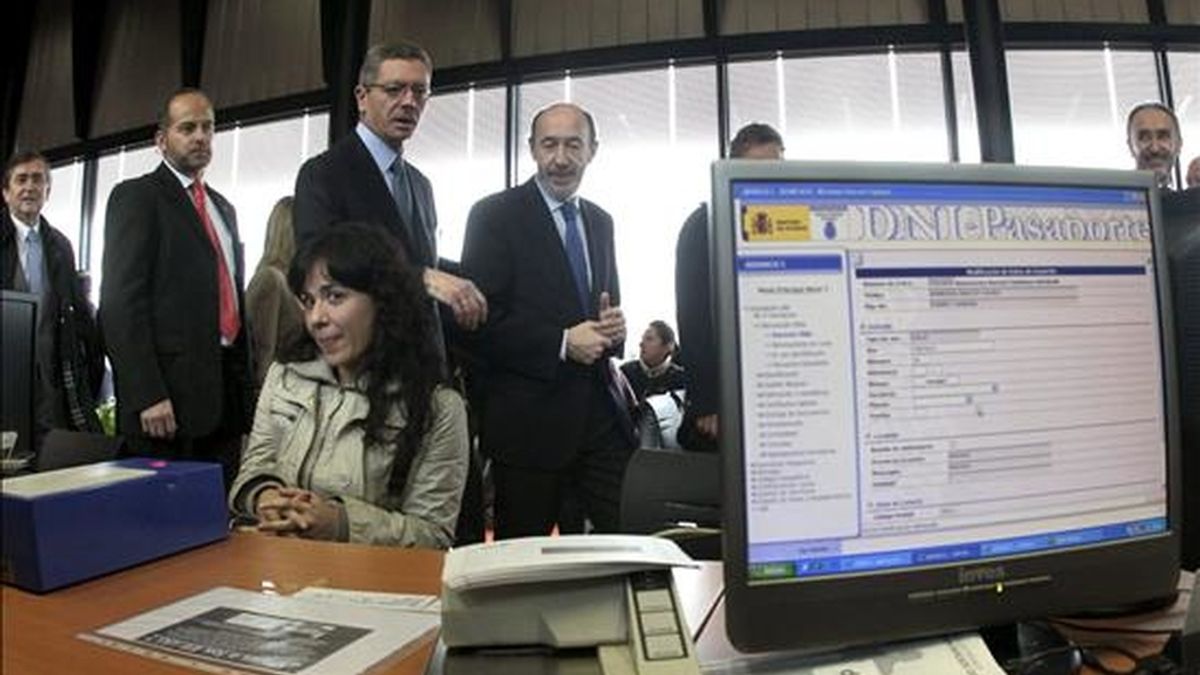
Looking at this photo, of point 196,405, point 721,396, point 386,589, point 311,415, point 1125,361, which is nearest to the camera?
point 721,396

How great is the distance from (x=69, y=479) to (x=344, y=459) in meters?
0.48

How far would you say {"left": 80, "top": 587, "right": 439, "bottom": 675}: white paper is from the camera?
64 centimetres

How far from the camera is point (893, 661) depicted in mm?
567

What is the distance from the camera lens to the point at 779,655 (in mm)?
597

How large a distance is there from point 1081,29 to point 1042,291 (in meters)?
5.23

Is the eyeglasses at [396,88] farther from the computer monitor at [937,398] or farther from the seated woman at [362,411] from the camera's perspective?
the computer monitor at [937,398]

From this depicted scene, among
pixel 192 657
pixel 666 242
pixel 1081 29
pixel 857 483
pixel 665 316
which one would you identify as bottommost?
pixel 192 657

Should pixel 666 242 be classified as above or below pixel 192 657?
above

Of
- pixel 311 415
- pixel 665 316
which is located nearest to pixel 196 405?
pixel 311 415

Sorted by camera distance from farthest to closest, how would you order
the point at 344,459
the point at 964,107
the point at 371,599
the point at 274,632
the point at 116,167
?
the point at 116,167 < the point at 964,107 < the point at 344,459 < the point at 371,599 < the point at 274,632

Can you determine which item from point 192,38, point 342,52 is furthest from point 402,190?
point 192,38

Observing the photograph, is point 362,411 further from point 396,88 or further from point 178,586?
point 396,88

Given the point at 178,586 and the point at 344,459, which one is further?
the point at 344,459

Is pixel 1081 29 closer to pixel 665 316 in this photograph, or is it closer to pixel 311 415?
pixel 665 316
